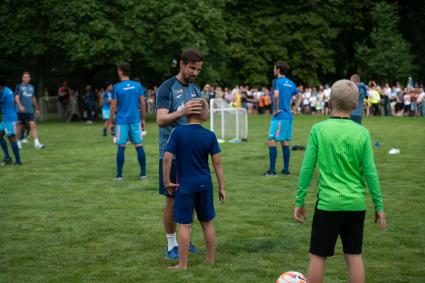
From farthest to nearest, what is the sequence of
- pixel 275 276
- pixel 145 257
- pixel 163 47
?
pixel 163 47 → pixel 145 257 → pixel 275 276

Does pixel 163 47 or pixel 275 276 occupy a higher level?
pixel 163 47

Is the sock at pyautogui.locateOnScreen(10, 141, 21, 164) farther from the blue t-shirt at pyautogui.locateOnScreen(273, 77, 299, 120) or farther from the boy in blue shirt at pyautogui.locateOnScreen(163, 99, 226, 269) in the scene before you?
the boy in blue shirt at pyautogui.locateOnScreen(163, 99, 226, 269)

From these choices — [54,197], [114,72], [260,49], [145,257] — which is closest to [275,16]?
[260,49]

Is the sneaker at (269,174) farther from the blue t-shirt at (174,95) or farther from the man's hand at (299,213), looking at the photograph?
the man's hand at (299,213)

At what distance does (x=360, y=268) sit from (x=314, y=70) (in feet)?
142

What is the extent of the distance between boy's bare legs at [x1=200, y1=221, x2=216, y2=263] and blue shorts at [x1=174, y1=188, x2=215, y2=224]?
6 cm

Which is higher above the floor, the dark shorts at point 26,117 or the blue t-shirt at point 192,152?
the blue t-shirt at point 192,152

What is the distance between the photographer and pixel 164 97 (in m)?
6.88

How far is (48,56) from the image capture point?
127 feet

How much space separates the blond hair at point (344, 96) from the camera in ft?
16.4

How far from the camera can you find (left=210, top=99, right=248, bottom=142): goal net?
21797 mm

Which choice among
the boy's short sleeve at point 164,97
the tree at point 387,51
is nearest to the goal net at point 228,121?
the boy's short sleeve at point 164,97

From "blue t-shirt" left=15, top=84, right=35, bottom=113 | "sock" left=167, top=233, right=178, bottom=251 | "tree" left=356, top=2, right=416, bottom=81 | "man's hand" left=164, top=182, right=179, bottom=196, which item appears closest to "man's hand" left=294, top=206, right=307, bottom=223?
"man's hand" left=164, top=182, right=179, bottom=196

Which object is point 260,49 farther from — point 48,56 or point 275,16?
point 48,56
